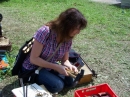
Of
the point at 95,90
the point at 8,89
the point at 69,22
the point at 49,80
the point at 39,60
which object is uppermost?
the point at 69,22

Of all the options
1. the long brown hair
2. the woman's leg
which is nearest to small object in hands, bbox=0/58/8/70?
the woman's leg

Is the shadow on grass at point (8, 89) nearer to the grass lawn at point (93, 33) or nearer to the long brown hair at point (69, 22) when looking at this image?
the grass lawn at point (93, 33)

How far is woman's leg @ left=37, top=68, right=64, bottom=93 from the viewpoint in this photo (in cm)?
253

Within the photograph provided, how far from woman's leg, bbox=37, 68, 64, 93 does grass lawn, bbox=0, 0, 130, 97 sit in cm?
41

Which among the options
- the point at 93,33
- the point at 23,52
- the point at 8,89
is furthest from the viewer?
the point at 93,33

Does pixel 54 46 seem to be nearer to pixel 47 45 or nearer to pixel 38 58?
pixel 47 45

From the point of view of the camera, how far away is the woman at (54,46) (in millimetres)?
2207

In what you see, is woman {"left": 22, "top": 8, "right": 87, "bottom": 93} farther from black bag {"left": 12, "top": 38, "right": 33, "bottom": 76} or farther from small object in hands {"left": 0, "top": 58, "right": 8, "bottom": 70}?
small object in hands {"left": 0, "top": 58, "right": 8, "bottom": 70}

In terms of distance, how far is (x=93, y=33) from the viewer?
A: 493cm

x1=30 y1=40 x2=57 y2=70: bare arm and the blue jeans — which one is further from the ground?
x1=30 y1=40 x2=57 y2=70: bare arm

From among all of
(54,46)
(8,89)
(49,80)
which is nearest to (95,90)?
(49,80)

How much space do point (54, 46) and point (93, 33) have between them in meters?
2.61

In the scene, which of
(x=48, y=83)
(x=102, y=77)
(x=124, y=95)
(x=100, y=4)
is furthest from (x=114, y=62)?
(x=100, y=4)

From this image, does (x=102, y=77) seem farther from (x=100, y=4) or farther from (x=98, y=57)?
(x=100, y=4)
